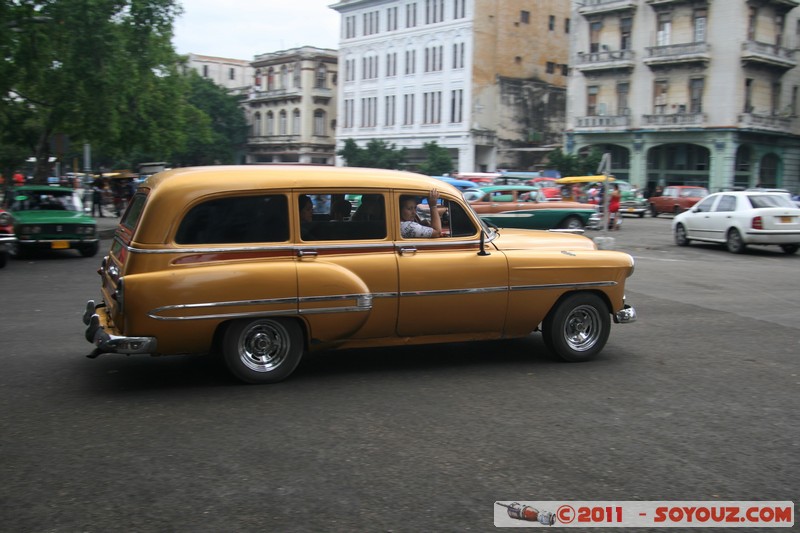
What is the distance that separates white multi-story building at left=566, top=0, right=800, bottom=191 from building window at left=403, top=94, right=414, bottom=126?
1597 cm

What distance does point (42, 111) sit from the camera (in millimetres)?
24609

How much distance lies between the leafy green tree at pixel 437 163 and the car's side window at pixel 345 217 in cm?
5049

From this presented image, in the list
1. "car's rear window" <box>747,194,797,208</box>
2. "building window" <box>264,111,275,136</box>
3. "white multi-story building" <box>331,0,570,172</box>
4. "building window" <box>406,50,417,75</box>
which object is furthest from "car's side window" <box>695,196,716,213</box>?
"building window" <box>264,111,275,136</box>

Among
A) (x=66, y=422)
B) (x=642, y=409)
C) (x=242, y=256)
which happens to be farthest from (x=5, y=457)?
(x=642, y=409)

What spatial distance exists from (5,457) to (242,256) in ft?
Answer: 7.85

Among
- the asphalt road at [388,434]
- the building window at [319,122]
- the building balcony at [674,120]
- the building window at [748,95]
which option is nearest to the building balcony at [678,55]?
the building window at [748,95]

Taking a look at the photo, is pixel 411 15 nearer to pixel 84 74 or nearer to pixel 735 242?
pixel 84 74

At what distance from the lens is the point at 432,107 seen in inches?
2544

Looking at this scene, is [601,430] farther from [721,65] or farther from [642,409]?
[721,65]

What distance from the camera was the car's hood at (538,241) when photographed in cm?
772

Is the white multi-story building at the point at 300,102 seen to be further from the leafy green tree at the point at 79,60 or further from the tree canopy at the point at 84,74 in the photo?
the leafy green tree at the point at 79,60

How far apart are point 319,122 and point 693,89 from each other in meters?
38.2

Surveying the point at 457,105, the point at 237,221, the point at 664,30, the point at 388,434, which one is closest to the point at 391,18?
the point at 457,105

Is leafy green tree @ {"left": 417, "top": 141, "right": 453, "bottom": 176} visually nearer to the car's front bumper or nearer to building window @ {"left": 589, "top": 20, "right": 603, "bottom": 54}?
building window @ {"left": 589, "top": 20, "right": 603, "bottom": 54}
